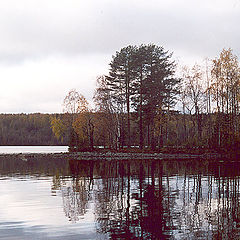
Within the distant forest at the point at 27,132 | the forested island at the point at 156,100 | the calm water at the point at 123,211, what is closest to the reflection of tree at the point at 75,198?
the calm water at the point at 123,211

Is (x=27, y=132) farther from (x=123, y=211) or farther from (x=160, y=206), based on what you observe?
(x=123, y=211)

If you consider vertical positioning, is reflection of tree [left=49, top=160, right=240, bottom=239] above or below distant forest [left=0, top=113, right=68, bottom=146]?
below

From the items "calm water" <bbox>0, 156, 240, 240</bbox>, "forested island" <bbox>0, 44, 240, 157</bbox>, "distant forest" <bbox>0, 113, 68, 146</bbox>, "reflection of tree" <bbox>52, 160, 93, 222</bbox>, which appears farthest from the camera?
"distant forest" <bbox>0, 113, 68, 146</bbox>

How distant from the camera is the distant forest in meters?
163

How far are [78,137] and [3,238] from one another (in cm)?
5522

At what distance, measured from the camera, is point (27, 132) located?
17000 centimetres

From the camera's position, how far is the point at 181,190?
19.5 m

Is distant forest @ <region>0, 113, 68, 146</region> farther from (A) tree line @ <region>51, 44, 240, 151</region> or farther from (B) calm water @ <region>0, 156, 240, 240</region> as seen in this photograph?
(B) calm water @ <region>0, 156, 240, 240</region>

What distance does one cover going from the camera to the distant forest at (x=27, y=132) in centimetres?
16288

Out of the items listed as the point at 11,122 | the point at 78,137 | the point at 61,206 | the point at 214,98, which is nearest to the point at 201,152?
the point at 214,98

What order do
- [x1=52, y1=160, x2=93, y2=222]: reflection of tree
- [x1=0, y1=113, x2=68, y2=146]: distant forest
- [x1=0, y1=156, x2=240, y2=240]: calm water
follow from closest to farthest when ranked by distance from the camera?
[x1=0, y1=156, x2=240, y2=240]: calm water < [x1=52, y1=160, x2=93, y2=222]: reflection of tree < [x1=0, y1=113, x2=68, y2=146]: distant forest

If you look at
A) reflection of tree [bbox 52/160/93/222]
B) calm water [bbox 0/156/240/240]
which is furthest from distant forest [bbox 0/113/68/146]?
calm water [bbox 0/156/240/240]

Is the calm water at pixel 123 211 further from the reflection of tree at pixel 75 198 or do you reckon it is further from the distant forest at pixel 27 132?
the distant forest at pixel 27 132

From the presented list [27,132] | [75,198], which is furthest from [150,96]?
[27,132]
